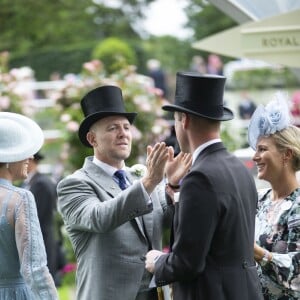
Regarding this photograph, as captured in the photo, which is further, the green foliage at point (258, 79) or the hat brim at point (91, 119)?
the green foliage at point (258, 79)

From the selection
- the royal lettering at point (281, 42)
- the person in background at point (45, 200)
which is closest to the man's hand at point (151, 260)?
the royal lettering at point (281, 42)

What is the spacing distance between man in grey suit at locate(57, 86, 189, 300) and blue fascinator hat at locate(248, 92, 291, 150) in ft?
1.41

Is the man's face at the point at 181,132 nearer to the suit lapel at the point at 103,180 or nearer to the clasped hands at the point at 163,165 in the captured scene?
the clasped hands at the point at 163,165

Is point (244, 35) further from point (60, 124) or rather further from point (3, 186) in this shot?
point (60, 124)

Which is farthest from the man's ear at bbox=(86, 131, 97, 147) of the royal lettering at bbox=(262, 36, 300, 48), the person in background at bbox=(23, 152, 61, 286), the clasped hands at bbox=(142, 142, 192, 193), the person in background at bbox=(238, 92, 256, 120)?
the person in background at bbox=(238, 92, 256, 120)

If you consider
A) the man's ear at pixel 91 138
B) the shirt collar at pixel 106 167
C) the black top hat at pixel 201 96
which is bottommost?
the shirt collar at pixel 106 167

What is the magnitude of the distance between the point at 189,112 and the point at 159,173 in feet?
1.73

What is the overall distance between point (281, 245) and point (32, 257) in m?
1.28

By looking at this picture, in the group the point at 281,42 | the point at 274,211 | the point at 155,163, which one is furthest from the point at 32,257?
the point at 281,42

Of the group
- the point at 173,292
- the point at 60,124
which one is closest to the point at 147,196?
the point at 173,292

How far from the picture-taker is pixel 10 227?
5.09 m

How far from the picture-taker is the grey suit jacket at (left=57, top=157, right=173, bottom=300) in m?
5.47

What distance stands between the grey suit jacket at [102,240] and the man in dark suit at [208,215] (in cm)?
60

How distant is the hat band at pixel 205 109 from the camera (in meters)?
4.80
